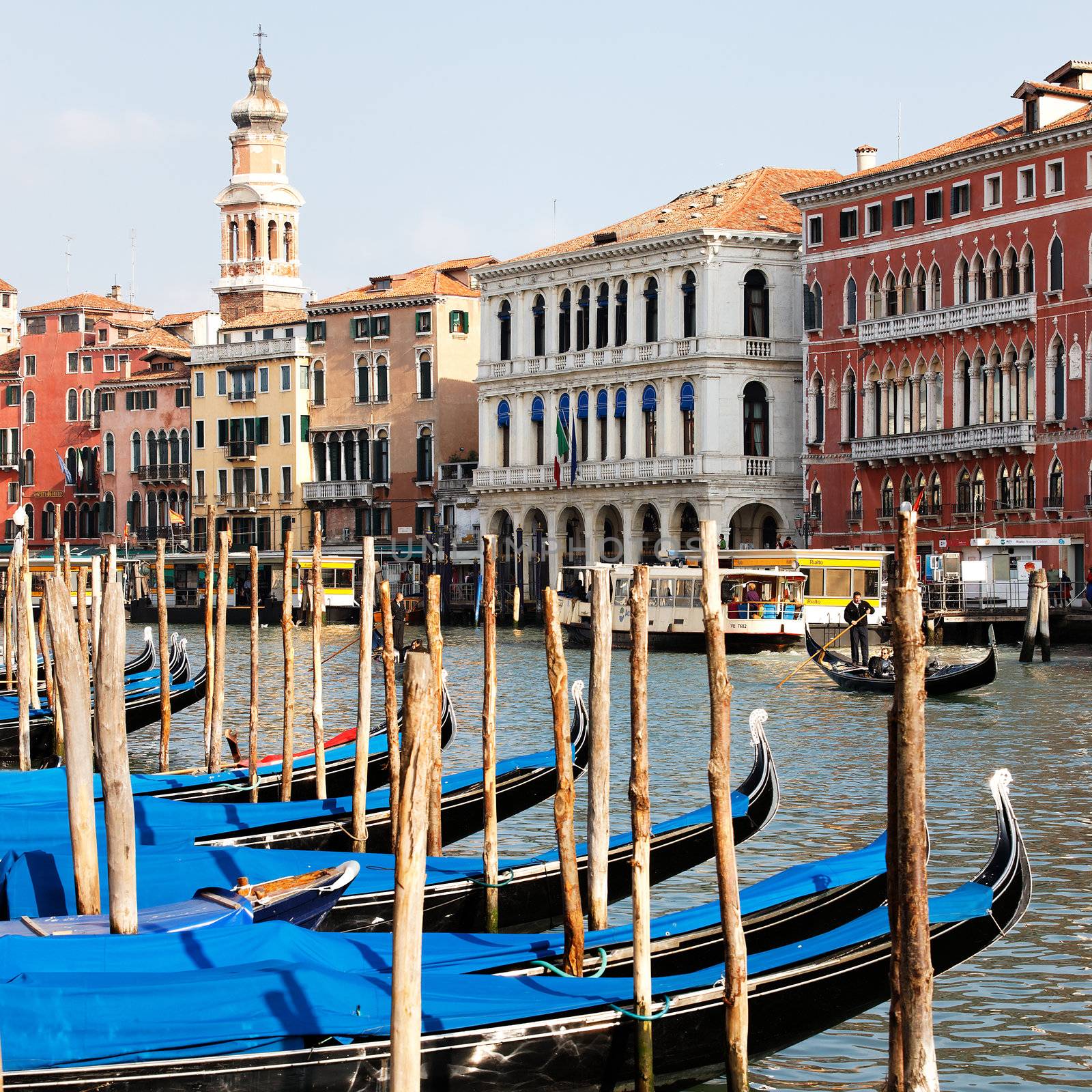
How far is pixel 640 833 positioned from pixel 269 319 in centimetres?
4503

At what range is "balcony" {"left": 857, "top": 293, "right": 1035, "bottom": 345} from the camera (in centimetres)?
3309

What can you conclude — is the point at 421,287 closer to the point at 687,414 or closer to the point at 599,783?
the point at 687,414

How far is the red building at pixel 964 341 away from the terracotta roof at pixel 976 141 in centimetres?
7

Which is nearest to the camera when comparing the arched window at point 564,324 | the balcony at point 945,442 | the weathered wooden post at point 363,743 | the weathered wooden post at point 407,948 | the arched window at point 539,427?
the weathered wooden post at point 407,948

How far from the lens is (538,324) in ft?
143

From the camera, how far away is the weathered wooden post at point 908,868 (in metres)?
5.70

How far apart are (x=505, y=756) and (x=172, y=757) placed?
2926 millimetres

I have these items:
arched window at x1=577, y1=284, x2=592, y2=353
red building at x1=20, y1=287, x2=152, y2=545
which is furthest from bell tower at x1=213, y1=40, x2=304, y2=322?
arched window at x1=577, y1=284, x2=592, y2=353

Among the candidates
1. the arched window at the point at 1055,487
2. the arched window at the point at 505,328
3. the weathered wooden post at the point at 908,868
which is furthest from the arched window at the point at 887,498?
the weathered wooden post at the point at 908,868

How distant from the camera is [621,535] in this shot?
42.3 meters

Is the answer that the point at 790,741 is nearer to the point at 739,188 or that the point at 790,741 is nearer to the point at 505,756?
the point at 505,756

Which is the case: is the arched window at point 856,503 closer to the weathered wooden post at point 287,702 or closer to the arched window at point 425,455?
the arched window at point 425,455

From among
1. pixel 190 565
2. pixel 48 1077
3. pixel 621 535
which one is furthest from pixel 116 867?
pixel 190 565

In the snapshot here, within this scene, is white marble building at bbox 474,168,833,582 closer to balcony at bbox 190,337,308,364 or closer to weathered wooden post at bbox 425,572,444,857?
balcony at bbox 190,337,308,364
